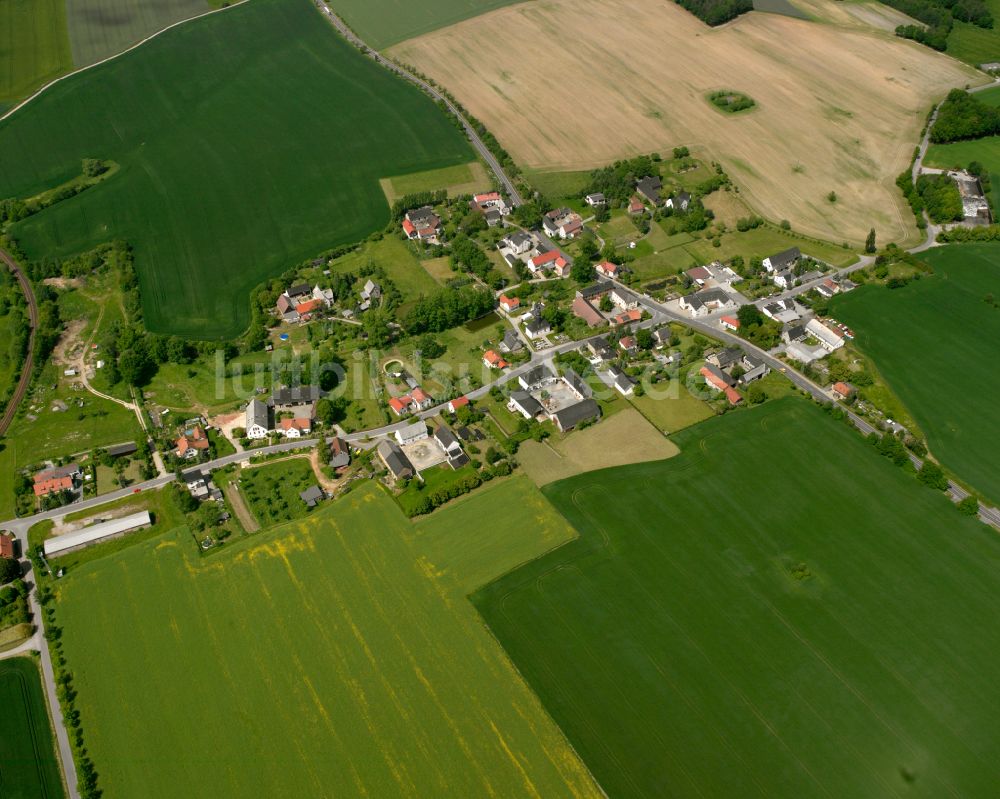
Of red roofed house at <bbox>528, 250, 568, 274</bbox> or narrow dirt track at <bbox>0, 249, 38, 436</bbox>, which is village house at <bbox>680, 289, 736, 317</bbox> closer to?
red roofed house at <bbox>528, 250, 568, 274</bbox>

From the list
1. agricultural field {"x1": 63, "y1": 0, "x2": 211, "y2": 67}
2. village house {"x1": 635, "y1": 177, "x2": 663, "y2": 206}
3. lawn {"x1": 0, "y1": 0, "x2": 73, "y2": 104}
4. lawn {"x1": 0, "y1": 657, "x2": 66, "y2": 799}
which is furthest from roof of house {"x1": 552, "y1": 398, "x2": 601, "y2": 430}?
agricultural field {"x1": 63, "y1": 0, "x2": 211, "y2": 67}

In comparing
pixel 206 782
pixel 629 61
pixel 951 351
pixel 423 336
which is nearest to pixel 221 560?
pixel 206 782

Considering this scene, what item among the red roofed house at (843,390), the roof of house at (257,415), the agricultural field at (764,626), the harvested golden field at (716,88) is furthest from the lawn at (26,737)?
the harvested golden field at (716,88)

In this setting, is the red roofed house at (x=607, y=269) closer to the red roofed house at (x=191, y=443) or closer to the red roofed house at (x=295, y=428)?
the red roofed house at (x=295, y=428)

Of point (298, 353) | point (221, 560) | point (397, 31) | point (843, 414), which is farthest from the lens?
point (397, 31)

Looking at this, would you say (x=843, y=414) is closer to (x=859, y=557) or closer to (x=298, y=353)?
(x=859, y=557)
